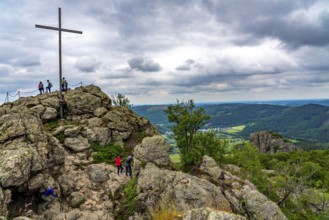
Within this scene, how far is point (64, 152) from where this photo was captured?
33.2m

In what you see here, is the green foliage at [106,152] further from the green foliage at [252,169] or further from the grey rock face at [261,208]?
the green foliage at [252,169]

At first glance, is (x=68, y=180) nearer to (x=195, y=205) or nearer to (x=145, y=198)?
(x=145, y=198)

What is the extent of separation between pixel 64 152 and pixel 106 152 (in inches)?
220

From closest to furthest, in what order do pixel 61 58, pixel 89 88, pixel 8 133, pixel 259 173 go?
1. pixel 8 133
2. pixel 61 58
3. pixel 259 173
4. pixel 89 88

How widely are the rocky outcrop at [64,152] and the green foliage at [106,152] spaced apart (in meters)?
0.78

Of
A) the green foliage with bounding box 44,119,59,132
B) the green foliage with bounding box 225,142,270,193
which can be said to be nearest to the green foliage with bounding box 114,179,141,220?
the green foliage with bounding box 44,119,59,132

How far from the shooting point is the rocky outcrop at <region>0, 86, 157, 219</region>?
24297 mm

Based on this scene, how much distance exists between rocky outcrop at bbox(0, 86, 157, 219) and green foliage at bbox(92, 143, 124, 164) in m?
0.78

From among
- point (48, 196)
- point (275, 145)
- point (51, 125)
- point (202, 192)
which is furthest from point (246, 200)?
point (275, 145)

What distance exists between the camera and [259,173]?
4569cm

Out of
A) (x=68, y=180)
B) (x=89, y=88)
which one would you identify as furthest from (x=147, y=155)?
(x=89, y=88)

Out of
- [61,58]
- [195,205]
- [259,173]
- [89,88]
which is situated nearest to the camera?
[195,205]

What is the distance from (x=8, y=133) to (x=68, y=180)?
8.10 meters

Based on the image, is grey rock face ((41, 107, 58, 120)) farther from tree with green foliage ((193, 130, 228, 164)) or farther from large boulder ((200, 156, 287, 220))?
large boulder ((200, 156, 287, 220))
